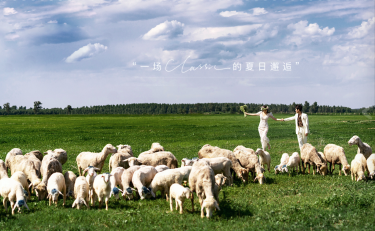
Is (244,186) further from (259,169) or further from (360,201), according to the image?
(360,201)

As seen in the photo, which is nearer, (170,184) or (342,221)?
(342,221)

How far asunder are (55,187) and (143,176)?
3221mm

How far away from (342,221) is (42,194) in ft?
34.7

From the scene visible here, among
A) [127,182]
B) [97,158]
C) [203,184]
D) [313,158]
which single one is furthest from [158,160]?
[313,158]

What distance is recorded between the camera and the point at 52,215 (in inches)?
408

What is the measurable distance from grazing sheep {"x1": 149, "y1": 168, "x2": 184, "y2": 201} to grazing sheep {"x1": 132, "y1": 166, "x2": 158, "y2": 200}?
0.98 ft

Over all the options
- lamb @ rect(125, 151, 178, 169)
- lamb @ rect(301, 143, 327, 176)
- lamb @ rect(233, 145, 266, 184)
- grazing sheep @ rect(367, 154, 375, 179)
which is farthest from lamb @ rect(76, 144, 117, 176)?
grazing sheep @ rect(367, 154, 375, 179)

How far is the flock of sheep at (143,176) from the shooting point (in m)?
11.0

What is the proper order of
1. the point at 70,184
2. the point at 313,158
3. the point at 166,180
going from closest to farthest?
the point at 166,180, the point at 70,184, the point at 313,158

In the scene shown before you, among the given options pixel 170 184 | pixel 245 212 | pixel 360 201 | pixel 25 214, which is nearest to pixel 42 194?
pixel 25 214

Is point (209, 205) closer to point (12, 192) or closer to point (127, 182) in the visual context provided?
point (127, 182)

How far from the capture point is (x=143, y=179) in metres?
12.6

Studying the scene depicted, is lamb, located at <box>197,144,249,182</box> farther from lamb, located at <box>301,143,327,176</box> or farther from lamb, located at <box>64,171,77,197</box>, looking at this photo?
lamb, located at <box>64,171,77,197</box>

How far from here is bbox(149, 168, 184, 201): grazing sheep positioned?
12.1 meters
